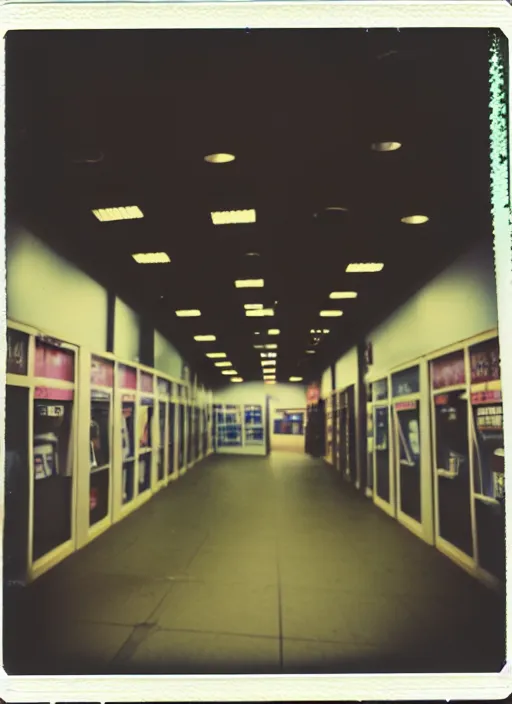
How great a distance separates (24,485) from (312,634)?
2053 mm

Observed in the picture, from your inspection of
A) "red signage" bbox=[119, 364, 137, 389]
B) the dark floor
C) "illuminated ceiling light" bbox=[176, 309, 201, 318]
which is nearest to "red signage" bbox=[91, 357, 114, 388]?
"red signage" bbox=[119, 364, 137, 389]

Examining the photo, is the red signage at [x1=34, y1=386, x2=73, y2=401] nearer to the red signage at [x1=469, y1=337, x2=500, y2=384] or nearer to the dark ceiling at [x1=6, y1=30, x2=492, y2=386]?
the dark ceiling at [x1=6, y1=30, x2=492, y2=386]

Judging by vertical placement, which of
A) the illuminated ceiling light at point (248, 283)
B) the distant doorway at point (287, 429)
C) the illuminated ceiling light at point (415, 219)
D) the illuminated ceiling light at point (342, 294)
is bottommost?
the distant doorway at point (287, 429)

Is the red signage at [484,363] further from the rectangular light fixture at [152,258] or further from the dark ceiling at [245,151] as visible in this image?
the rectangular light fixture at [152,258]

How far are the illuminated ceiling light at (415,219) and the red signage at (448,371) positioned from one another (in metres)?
1.09

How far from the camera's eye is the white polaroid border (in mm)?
2254

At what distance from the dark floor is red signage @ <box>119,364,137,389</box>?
1.16 meters

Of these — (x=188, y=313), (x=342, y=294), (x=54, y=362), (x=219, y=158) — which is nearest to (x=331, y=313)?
(x=342, y=294)

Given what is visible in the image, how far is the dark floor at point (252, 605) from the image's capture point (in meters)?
2.51

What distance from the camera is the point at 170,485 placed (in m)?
6.54

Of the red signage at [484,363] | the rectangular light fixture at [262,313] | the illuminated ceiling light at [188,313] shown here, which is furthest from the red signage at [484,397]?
the illuminated ceiling light at [188,313]

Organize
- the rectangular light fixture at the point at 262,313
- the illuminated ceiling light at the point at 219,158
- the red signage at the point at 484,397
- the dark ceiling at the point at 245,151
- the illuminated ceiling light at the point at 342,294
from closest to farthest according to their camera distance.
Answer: the dark ceiling at the point at 245,151 → the illuminated ceiling light at the point at 219,158 → the red signage at the point at 484,397 → the rectangular light fixture at the point at 262,313 → the illuminated ceiling light at the point at 342,294

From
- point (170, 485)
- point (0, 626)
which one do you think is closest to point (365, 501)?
point (170, 485)

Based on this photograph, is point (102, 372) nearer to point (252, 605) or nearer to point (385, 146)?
point (252, 605)
